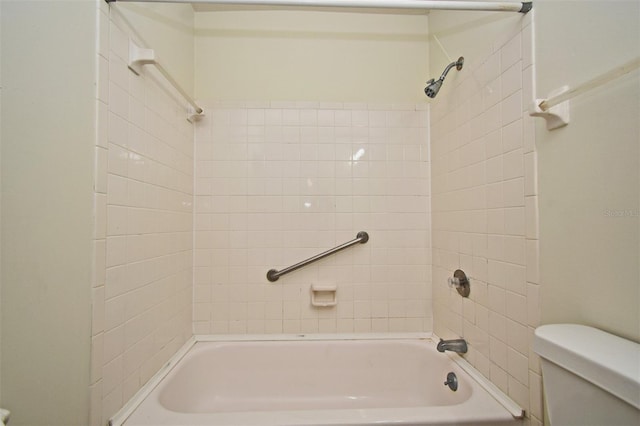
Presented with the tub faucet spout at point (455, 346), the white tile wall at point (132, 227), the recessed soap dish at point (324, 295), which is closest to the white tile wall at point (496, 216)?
the tub faucet spout at point (455, 346)

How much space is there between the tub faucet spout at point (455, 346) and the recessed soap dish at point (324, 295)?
21.9 inches

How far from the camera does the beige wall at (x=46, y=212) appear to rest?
0.67 metres

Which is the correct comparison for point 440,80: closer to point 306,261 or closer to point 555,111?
point 555,111

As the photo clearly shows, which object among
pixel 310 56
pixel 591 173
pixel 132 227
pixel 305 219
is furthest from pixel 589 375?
pixel 310 56

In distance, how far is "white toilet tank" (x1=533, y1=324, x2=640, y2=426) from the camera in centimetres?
43

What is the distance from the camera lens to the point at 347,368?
51.9 inches

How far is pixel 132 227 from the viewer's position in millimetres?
875

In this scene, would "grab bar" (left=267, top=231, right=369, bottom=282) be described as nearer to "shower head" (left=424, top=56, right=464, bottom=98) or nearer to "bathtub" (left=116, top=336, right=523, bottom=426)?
"bathtub" (left=116, top=336, right=523, bottom=426)

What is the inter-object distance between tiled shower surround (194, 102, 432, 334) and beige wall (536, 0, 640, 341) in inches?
29.2

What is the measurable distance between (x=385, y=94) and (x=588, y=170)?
1.10 metres

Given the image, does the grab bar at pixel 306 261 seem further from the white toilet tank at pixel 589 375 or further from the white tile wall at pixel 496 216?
the white toilet tank at pixel 589 375

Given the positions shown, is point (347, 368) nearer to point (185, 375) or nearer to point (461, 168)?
point (185, 375)

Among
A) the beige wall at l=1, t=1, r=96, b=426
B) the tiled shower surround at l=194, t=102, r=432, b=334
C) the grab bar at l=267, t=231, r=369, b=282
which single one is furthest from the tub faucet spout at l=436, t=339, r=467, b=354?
the beige wall at l=1, t=1, r=96, b=426

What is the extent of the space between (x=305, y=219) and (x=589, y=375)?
116cm
